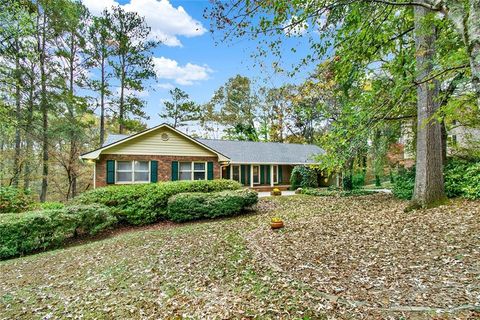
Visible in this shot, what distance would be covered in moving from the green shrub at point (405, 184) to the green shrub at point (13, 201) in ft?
52.8

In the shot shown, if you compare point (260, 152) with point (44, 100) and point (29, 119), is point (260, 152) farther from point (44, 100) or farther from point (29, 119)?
point (29, 119)

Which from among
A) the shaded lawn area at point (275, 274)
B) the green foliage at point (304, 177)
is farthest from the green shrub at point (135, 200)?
the green foliage at point (304, 177)

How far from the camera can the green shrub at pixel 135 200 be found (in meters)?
9.58

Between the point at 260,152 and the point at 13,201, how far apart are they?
1555 cm

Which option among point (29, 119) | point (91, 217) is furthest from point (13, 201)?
point (29, 119)

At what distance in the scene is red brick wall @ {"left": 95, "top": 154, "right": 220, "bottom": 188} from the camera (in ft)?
39.9

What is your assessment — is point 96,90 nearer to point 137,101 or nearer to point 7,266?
point 137,101

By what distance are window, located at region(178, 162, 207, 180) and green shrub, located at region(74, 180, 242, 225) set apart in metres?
3.40

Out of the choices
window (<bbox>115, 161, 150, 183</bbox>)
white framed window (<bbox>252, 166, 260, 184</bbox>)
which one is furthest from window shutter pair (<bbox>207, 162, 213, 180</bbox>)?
white framed window (<bbox>252, 166, 260, 184</bbox>)

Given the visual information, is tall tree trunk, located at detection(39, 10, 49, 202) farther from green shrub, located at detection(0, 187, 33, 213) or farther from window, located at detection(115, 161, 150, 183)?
window, located at detection(115, 161, 150, 183)

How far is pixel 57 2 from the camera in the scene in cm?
1512

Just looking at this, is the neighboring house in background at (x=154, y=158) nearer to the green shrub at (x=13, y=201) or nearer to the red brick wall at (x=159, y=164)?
the red brick wall at (x=159, y=164)

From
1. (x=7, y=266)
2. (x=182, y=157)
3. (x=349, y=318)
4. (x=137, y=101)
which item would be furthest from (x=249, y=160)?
(x=349, y=318)

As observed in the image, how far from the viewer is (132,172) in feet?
42.0
